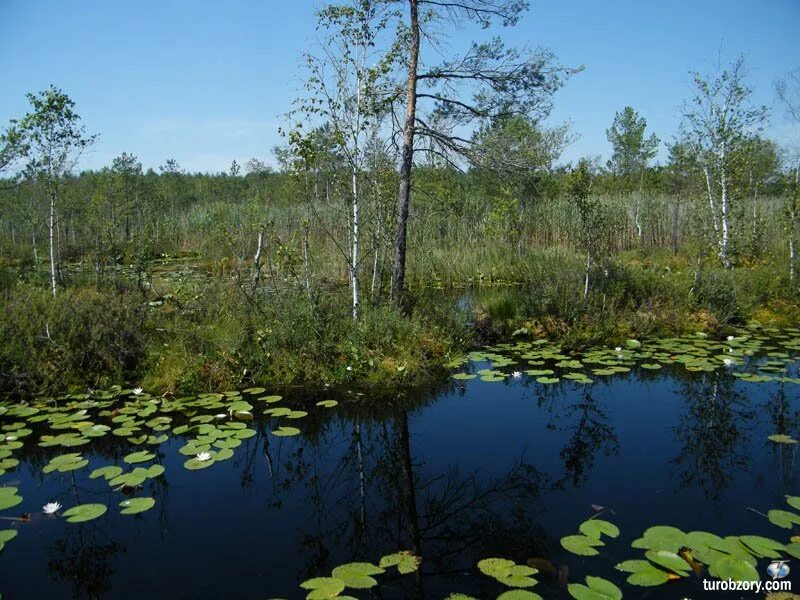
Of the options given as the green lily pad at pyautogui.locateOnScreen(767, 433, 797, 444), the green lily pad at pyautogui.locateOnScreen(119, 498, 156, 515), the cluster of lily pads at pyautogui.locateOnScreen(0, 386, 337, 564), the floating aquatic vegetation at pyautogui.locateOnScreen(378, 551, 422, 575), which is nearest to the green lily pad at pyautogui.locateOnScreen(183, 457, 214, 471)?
the cluster of lily pads at pyautogui.locateOnScreen(0, 386, 337, 564)

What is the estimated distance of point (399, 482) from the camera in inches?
148

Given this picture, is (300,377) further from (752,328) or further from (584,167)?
(752,328)

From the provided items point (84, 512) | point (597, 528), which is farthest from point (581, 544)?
point (84, 512)

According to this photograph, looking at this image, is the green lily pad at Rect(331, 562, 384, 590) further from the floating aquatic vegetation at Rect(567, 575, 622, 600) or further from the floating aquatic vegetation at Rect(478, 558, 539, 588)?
the floating aquatic vegetation at Rect(567, 575, 622, 600)

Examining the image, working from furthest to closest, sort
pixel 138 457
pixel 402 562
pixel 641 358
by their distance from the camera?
pixel 641 358 → pixel 138 457 → pixel 402 562

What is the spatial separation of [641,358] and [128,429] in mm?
5653

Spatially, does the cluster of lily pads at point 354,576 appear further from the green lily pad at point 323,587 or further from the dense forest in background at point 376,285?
the dense forest in background at point 376,285

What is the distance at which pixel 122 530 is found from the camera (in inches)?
121

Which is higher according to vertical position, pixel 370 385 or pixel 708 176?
pixel 708 176

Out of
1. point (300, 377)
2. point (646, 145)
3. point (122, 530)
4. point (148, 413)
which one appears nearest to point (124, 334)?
point (148, 413)

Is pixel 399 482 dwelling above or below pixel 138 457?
below

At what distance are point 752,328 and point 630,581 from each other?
22.2 ft

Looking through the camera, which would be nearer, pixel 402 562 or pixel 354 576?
pixel 354 576

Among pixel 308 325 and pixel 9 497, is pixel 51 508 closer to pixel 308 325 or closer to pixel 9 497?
pixel 9 497
